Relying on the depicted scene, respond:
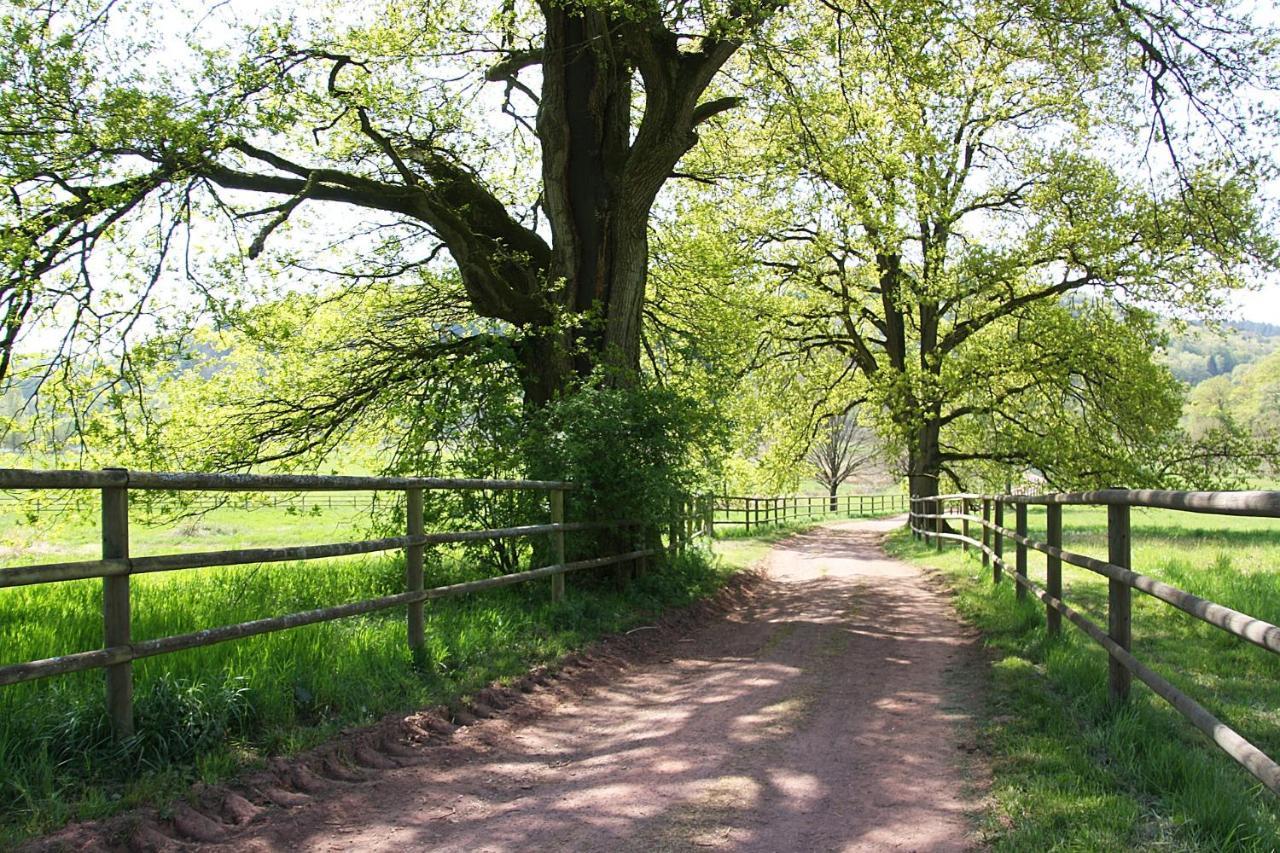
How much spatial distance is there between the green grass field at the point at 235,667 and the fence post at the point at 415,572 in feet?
0.35

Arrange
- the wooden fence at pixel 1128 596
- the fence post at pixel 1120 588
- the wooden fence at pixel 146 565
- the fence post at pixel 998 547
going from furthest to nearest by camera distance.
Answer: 1. the fence post at pixel 998 547
2. the fence post at pixel 1120 588
3. the wooden fence at pixel 146 565
4. the wooden fence at pixel 1128 596

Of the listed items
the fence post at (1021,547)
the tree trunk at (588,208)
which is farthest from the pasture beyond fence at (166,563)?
the fence post at (1021,547)

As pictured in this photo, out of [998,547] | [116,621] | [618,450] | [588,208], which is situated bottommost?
[998,547]

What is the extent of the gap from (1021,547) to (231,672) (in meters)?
7.35

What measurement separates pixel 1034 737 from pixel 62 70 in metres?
10.0

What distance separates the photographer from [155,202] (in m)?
9.75

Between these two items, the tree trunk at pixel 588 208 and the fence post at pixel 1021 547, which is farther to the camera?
the tree trunk at pixel 588 208

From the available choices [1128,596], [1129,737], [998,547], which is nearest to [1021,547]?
[998,547]

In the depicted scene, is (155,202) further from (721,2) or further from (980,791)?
(980,791)

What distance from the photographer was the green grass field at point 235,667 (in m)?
3.92

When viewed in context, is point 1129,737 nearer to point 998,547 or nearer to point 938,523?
point 998,547

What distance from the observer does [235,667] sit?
5.18 meters

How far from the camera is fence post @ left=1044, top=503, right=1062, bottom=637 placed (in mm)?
7055

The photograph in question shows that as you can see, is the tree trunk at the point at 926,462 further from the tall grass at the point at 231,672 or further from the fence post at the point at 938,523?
the tall grass at the point at 231,672
